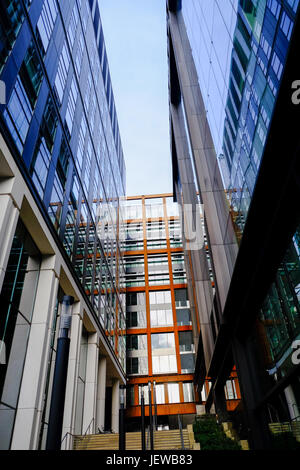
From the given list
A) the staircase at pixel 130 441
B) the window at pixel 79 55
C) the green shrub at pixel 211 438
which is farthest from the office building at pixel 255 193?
the window at pixel 79 55

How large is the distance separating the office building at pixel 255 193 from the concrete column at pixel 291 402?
0.03 m

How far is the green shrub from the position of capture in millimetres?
14742

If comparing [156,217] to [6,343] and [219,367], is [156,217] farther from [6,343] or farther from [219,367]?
[6,343]

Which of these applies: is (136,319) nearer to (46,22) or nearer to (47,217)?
(47,217)

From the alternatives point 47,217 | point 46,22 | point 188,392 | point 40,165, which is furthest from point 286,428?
point 188,392

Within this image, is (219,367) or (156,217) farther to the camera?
(156,217)

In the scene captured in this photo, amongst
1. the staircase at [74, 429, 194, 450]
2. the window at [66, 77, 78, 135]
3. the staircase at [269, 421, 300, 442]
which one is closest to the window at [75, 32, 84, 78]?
the window at [66, 77, 78, 135]

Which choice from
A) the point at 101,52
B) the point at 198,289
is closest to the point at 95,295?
the point at 198,289

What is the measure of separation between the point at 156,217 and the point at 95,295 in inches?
1337

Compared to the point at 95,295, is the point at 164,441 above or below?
below

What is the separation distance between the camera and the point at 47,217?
17266 millimetres

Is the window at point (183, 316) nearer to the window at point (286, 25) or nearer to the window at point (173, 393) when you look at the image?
the window at point (173, 393)

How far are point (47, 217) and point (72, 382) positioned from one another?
953cm

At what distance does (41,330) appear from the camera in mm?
15906
